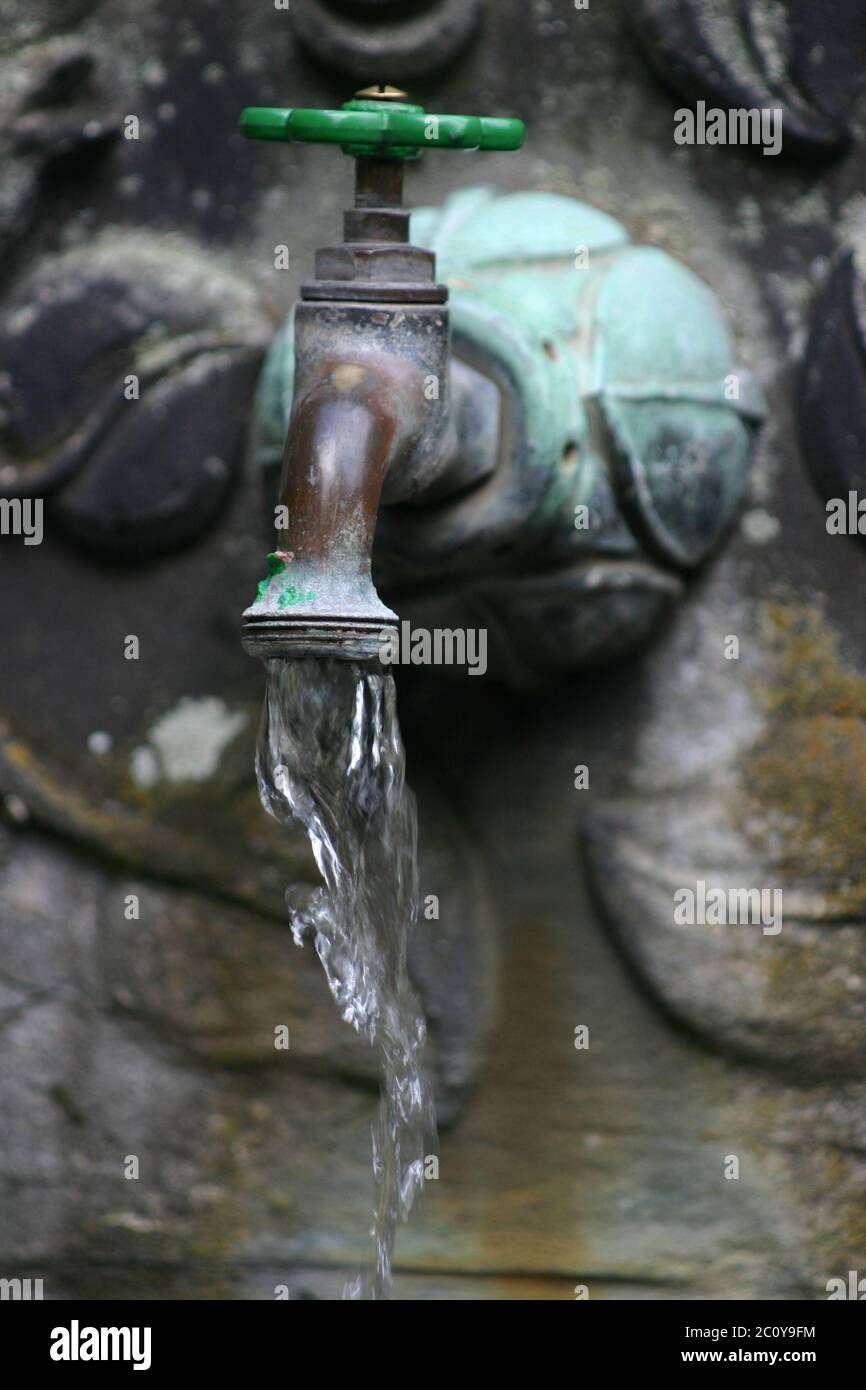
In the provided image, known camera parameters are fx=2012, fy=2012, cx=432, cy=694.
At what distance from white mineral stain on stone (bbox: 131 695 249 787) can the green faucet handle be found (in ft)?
1.13

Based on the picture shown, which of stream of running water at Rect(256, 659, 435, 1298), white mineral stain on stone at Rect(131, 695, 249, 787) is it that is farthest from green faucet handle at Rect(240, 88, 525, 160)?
white mineral stain on stone at Rect(131, 695, 249, 787)

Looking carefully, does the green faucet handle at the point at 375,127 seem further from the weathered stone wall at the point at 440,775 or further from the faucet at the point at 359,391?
the weathered stone wall at the point at 440,775

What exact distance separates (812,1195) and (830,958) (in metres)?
0.13

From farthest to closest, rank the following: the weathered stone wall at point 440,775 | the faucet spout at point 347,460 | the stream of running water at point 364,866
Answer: the weathered stone wall at point 440,775 < the stream of running water at point 364,866 < the faucet spout at point 347,460

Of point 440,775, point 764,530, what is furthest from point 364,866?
point 764,530

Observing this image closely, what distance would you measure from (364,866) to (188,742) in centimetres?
18

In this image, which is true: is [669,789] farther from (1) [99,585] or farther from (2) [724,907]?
(1) [99,585]

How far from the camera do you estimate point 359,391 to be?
0.79 metres

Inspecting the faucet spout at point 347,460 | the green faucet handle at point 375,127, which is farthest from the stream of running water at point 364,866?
the green faucet handle at point 375,127

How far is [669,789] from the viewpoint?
3.45ft

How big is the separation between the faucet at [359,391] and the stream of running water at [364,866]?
3 centimetres

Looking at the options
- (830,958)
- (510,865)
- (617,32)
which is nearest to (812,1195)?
(830,958)

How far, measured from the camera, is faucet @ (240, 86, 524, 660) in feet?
2.37

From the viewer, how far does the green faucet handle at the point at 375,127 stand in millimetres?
788
